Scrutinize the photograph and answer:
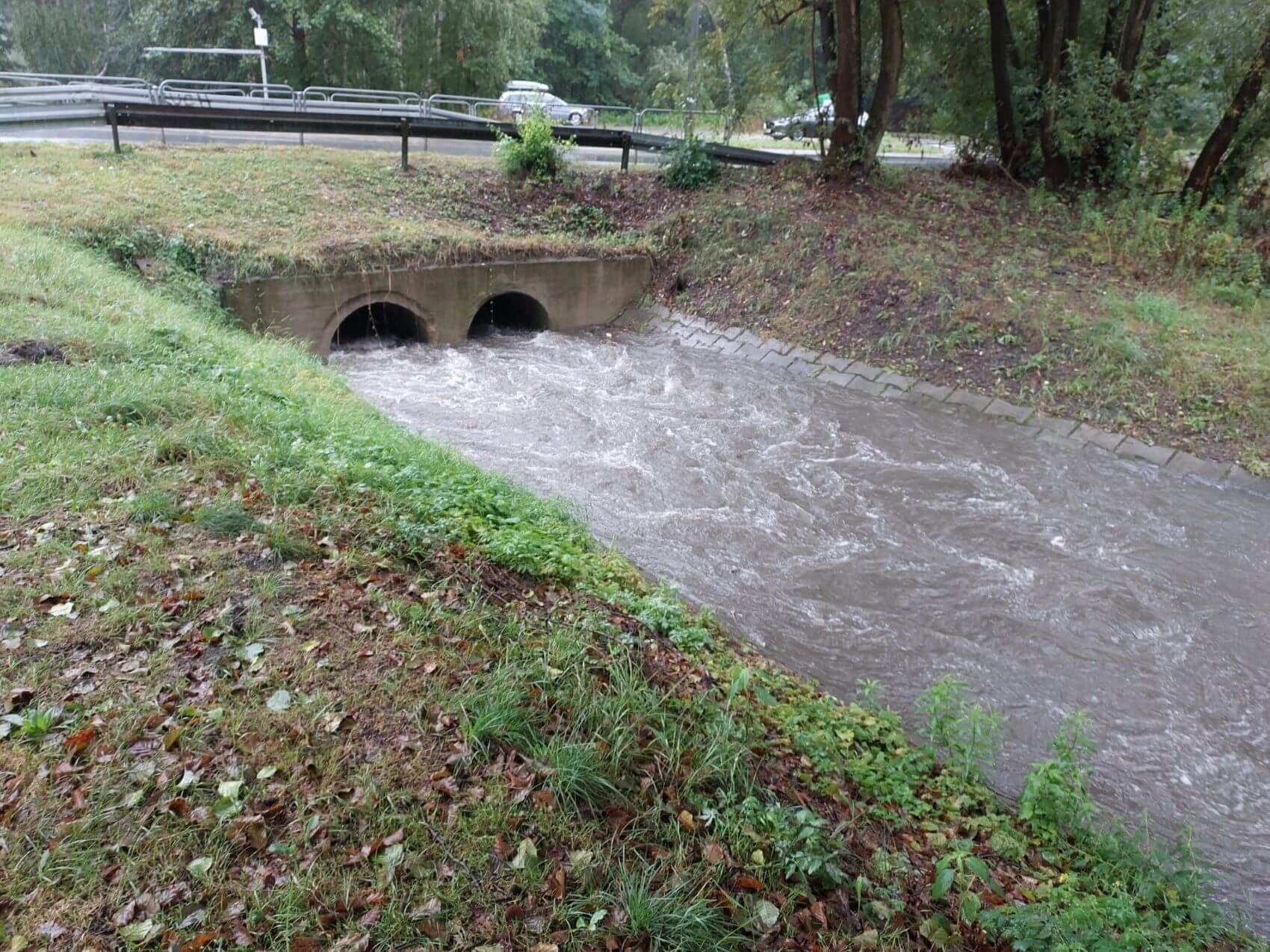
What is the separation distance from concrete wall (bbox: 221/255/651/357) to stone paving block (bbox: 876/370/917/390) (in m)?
5.53

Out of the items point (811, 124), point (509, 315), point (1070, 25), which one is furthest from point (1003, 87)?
point (509, 315)

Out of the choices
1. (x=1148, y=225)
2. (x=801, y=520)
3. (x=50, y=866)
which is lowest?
(x=801, y=520)

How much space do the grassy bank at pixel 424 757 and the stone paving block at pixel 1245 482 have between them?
5.88m

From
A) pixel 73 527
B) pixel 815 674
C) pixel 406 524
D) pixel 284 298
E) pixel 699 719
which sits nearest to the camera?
pixel 699 719

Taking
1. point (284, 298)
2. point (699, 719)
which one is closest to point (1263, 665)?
point (699, 719)

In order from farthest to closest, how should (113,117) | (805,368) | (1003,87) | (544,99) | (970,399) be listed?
1. (544,99)
2. (1003,87)
3. (113,117)
4. (805,368)
5. (970,399)

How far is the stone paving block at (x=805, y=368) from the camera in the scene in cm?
1302

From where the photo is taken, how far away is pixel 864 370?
12.7m

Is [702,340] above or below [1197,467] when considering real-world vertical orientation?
below

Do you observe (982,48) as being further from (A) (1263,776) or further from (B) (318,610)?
(B) (318,610)

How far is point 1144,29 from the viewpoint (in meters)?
15.6

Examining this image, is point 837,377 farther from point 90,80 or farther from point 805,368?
point 90,80

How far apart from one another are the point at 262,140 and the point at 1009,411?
16.1 m

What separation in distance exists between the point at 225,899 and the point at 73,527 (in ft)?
8.79
